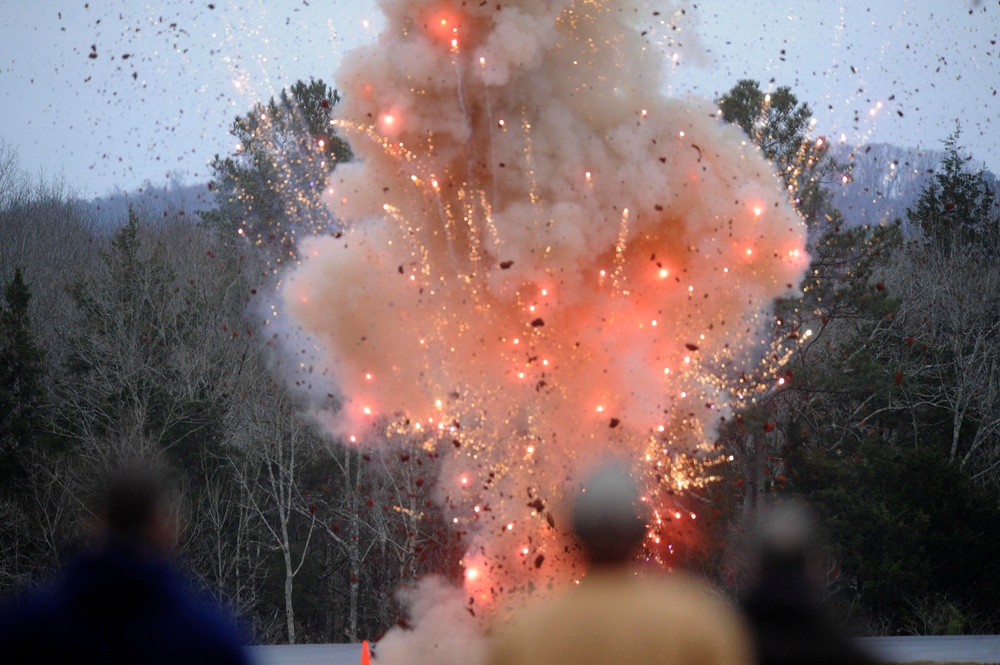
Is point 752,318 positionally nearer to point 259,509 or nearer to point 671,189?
point 671,189

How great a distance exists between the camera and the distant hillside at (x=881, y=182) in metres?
22.2

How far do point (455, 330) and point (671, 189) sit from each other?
2.70 metres

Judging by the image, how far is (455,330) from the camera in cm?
1209

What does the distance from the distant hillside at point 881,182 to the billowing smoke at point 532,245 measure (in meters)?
6.60

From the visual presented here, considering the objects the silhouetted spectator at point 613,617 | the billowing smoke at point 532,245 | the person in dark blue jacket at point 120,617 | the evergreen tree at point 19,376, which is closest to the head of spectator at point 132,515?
the person in dark blue jacket at point 120,617

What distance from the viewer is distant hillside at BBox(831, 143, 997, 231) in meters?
22.2

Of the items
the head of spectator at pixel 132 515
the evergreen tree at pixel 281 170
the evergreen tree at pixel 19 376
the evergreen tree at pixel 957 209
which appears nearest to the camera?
the head of spectator at pixel 132 515

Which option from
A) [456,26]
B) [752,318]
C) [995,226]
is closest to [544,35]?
[456,26]

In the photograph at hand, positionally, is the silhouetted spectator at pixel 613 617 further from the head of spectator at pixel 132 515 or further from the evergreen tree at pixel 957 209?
the evergreen tree at pixel 957 209

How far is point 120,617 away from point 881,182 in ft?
75.2

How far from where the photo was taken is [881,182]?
80.3 feet

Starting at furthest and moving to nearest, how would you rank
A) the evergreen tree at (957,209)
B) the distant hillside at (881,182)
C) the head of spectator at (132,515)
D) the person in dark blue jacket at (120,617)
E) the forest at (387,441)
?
1. the evergreen tree at (957,209)
2. the forest at (387,441)
3. the distant hillside at (881,182)
4. the head of spectator at (132,515)
5. the person in dark blue jacket at (120,617)

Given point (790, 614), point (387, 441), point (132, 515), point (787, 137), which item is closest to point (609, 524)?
Answer: point (790, 614)

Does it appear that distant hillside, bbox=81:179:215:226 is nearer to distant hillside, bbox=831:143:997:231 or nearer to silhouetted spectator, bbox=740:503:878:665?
distant hillside, bbox=831:143:997:231
